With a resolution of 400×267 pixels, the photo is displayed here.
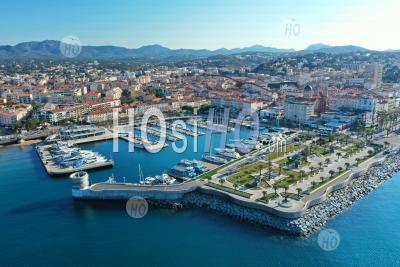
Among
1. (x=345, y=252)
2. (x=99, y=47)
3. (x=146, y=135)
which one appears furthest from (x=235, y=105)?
(x=99, y=47)

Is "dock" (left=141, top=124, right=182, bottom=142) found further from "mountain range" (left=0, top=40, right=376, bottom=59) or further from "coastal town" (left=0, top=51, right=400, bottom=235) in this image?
"mountain range" (left=0, top=40, right=376, bottom=59)

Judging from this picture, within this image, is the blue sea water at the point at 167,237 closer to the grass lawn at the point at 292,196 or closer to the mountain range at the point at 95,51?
the grass lawn at the point at 292,196

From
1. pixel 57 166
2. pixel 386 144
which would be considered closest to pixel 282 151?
pixel 386 144

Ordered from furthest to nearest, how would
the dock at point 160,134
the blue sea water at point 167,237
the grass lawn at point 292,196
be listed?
1. the dock at point 160,134
2. the grass lawn at point 292,196
3. the blue sea water at point 167,237

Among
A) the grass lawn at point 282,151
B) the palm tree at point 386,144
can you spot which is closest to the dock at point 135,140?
the grass lawn at point 282,151

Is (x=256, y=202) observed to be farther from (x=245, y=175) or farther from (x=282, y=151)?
(x=282, y=151)

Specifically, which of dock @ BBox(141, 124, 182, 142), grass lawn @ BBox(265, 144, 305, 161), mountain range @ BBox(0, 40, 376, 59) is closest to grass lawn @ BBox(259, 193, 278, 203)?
grass lawn @ BBox(265, 144, 305, 161)
